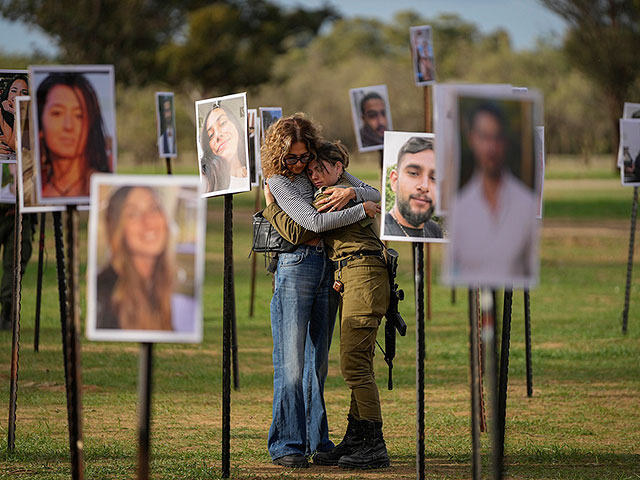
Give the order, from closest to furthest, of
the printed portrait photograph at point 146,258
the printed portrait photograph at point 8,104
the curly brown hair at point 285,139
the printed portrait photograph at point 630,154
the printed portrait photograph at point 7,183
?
the printed portrait photograph at point 146,258
the curly brown hair at point 285,139
the printed portrait photograph at point 8,104
the printed portrait photograph at point 7,183
the printed portrait photograph at point 630,154

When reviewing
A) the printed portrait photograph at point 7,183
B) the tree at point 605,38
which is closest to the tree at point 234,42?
the tree at point 605,38

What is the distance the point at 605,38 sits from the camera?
4403 centimetres

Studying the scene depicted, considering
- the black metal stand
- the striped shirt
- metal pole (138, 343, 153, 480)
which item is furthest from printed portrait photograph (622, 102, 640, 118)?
metal pole (138, 343, 153, 480)

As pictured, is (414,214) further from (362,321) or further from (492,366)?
(492,366)

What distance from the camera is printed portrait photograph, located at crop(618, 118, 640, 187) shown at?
36.9 ft

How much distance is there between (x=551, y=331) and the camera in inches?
484

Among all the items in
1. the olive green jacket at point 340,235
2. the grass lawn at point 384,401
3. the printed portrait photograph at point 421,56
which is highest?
the printed portrait photograph at point 421,56

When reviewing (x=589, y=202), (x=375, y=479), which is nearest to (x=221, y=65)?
(x=589, y=202)

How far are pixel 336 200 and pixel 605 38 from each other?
40961 mm

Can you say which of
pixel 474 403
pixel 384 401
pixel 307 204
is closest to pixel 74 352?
pixel 474 403

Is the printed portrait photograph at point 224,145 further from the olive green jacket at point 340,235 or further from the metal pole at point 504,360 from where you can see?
the metal pole at point 504,360

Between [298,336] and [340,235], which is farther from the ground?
[340,235]

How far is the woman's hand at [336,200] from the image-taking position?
582cm

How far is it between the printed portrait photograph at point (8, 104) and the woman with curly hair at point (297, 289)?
67.2 inches
